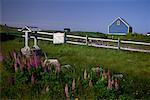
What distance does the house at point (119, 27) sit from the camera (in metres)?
35.7

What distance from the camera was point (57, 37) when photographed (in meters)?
22.0

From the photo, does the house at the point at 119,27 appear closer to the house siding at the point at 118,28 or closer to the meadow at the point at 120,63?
the house siding at the point at 118,28

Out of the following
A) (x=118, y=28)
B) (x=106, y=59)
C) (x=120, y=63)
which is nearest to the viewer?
(x=120, y=63)

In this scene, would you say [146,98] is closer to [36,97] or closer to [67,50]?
[36,97]

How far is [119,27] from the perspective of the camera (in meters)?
35.8

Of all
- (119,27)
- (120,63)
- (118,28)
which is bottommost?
(120,63)

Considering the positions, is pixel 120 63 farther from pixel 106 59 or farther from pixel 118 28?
pixel 118 28

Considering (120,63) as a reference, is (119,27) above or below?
above

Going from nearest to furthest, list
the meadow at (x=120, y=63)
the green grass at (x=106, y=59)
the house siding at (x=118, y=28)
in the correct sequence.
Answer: the meadow at (x=120, y=63) → the green grass at (x=106, y=59) → the house siding at (x=118, y=28)

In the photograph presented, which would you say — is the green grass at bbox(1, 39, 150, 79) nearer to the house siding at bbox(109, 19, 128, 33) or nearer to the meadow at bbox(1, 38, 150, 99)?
the meadow at bbox(1, 38, 150, 99)

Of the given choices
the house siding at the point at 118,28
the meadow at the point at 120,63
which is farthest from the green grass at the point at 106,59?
the house siding at the point at 118,28

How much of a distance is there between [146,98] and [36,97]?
96.0 inches

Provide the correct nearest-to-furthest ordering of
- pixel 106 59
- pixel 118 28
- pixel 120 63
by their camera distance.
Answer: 1. pixel 120 63
2. pixel 106 59
3. pixel 118 28

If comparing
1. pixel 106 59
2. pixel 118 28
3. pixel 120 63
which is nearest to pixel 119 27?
pixel 118 28
